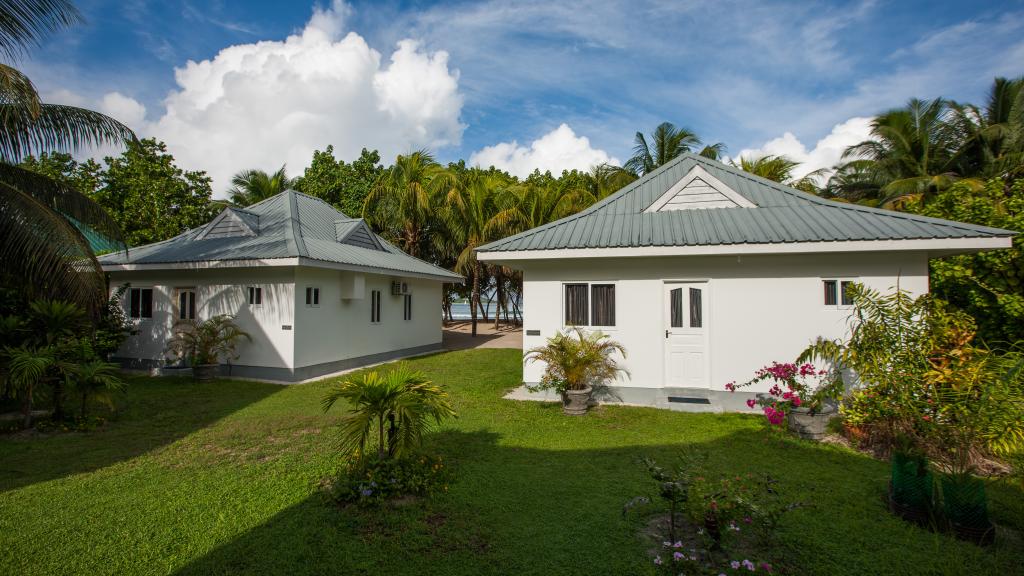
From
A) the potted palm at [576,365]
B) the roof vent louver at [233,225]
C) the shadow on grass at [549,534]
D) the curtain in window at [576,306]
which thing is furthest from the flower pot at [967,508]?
the roof vent louver at [233,225]

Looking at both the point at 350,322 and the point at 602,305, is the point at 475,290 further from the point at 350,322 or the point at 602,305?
the point at 602,305

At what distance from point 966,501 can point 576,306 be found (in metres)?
5.92

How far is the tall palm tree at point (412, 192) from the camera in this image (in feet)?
64.0

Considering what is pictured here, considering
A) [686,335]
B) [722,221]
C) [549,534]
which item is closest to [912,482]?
[549,534]

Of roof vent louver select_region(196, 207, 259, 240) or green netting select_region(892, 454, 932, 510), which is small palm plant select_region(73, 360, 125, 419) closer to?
roof vent louver select_region(196, 207, 259, 240)

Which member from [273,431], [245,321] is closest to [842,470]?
[273,431]

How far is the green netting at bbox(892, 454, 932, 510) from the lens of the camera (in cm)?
405

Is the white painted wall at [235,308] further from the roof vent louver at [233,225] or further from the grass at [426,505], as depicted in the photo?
the grass at [426,505]

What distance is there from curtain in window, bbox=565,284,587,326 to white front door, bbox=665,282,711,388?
153cm

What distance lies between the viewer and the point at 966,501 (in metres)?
3.82

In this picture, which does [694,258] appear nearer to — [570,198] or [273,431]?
[273,431]

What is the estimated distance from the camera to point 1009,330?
787cm

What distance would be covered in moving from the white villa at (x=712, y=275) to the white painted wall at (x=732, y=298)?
0.02 m

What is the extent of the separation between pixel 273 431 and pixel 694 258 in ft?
25.1
